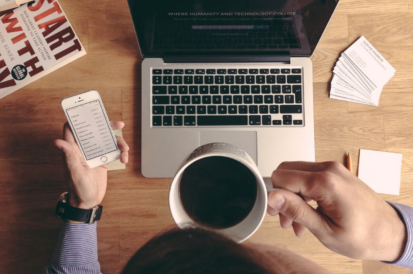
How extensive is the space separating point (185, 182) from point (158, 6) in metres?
0.37

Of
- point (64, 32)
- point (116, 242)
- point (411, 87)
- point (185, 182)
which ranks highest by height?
point (64, 32)

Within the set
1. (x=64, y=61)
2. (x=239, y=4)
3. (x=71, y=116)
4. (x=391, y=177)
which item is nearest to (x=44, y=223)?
(x=71, y=116)

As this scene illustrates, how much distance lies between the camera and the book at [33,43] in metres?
0.74

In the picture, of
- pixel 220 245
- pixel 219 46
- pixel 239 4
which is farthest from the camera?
pixel 219 46

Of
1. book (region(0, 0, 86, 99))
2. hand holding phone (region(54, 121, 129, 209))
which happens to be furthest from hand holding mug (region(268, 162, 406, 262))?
book (region(0, 0, 86, 99))

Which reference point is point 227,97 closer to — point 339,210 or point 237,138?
point 237,138

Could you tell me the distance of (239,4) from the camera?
1.99 ft

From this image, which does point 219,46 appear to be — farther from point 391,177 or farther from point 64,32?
point 391,177

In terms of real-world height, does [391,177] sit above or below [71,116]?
below

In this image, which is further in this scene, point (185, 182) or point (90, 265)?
point (90, 265)

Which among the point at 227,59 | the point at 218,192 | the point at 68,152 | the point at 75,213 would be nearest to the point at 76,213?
the point at 75,213

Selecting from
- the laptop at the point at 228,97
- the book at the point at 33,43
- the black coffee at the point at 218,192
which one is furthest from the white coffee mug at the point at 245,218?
the book at the point at 33,43

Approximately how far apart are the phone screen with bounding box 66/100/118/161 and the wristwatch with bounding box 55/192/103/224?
0.38 ft

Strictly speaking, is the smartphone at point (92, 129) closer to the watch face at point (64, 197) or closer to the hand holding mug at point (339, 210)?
the watch face at point (64, 197)
